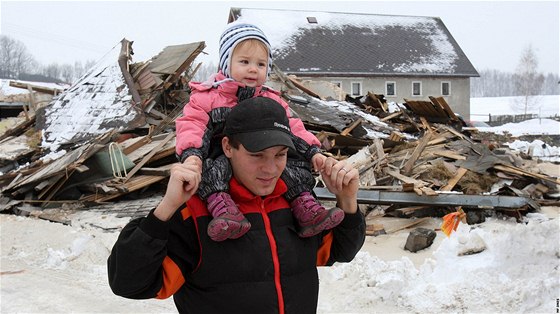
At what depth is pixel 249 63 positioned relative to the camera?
273 centimetres

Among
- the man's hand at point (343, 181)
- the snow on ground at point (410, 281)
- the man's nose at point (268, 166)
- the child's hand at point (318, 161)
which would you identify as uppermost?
the man's nose at point (268, 166)

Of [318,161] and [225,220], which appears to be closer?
[225,220]

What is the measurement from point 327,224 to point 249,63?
105 centimetres

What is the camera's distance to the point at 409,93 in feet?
126

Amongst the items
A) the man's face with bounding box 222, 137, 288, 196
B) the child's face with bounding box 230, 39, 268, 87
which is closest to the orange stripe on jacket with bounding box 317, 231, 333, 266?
the man's face with bounding box 222, 137, 288, 196

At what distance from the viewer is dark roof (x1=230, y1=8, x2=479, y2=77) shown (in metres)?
36.9

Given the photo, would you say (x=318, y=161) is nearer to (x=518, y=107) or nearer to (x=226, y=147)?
(x=226, y=147)

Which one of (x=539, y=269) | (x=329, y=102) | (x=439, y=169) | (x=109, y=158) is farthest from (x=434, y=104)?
(x=539, y=269)

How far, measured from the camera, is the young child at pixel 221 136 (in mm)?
2057

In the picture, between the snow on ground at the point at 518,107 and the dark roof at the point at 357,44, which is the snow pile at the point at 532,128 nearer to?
the dark roof at the point at 357,44

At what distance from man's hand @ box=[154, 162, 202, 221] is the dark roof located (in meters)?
34.1

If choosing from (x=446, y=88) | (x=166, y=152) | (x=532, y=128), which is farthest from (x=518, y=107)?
(x=166, y=152)

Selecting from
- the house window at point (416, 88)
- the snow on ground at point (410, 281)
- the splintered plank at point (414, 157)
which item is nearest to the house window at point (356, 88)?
the house window at point (416, 88)

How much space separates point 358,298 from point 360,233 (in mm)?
3444
